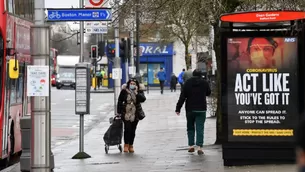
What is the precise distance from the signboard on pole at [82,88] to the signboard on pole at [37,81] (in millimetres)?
5049

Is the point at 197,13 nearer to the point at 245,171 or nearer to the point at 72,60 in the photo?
the point at 245,171

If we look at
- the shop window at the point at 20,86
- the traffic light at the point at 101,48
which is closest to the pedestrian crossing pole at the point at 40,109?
the shop window at the point at 20,86

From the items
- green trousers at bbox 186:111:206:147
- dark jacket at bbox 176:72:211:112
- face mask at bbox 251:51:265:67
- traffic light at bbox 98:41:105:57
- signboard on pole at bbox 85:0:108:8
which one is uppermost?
signboard on pole at bbox 85:0:108:8

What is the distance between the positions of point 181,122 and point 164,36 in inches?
958

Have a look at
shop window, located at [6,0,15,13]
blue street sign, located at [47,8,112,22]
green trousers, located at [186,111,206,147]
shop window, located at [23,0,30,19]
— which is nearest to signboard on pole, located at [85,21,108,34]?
shop window, located at [23,0,30,19]

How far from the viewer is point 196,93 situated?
13.6 meters

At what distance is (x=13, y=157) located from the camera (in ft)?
55.7

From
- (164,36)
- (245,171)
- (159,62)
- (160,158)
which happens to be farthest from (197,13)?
(159,62)

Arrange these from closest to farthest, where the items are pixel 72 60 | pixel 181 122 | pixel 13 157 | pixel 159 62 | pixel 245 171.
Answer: pixel 245 171, pixel 13 157, pixel 181 122, pixel 159 62, pixel 72 60

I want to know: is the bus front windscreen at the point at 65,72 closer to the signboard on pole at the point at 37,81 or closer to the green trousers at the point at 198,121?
the green trousers at the point at 198,121

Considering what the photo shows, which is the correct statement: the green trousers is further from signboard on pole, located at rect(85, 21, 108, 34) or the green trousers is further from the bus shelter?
signboard on pole, located at rect(85, 21, 108, 34)

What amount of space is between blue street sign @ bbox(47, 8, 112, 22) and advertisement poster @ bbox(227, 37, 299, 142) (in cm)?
232

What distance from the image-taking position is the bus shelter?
34.9 feet

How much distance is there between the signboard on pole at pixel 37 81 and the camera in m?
9.00
